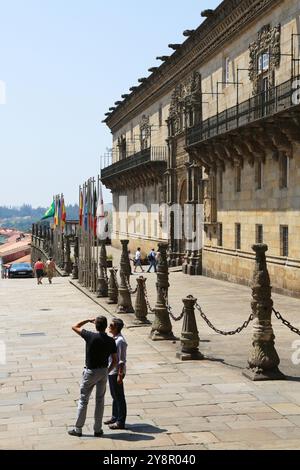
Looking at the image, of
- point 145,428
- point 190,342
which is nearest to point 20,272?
point 190,342

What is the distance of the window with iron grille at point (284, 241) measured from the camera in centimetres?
2347

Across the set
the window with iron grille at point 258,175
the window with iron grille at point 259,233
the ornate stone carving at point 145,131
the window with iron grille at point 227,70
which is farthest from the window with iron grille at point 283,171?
the ornate stone carving at point 145,131

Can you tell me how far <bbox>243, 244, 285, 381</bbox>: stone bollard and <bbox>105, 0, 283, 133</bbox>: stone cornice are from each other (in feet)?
51.8

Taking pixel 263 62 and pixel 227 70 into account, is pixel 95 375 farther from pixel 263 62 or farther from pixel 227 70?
pixel 227 70

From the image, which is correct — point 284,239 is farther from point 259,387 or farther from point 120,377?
point 120,377

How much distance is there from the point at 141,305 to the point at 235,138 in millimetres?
11536

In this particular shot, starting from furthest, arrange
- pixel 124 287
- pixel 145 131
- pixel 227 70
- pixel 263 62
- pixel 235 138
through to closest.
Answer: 1. pixel 145 131
2. pixel 227 70
3. pixel 235 138
4. pixel 263 62
5. pixel 124 287

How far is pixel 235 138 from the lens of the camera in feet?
86.8

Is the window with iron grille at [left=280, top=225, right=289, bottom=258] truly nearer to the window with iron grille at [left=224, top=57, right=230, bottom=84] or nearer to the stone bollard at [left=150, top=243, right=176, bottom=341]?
the window with iron grille at [left=224, top=57, right=230, bottom=84]

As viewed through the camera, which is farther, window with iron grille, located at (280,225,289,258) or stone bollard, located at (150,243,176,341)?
window with iron grille, located at (280,225,289,258)

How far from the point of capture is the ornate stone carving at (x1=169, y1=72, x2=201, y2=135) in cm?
3416

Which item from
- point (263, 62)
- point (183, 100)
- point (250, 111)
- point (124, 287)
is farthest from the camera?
point (183, 100)

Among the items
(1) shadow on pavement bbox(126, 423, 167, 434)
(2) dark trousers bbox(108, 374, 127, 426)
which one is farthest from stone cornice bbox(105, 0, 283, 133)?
(1) shadow on pavement bbox(126, 423, 167, 434)

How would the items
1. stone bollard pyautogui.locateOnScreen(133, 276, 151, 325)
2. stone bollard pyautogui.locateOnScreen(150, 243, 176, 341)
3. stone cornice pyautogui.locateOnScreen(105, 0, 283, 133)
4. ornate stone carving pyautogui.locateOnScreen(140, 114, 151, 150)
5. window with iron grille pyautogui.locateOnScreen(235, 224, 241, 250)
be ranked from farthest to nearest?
ornate stone carving pyautogui.locateOnScreen(140, 114, 151, 150) < window with iron grille pyautogui.locateOnScreen(235, 224, 241, 250) < stone cornice pyautogui.locateOnScreen(105, 0, 283, 133) < stone bollard pyautogui.locateOnScreen(133, 276, 151, 325) < stone bollard pyautogui.locateOnScreen(150, 243, 176, 341)
